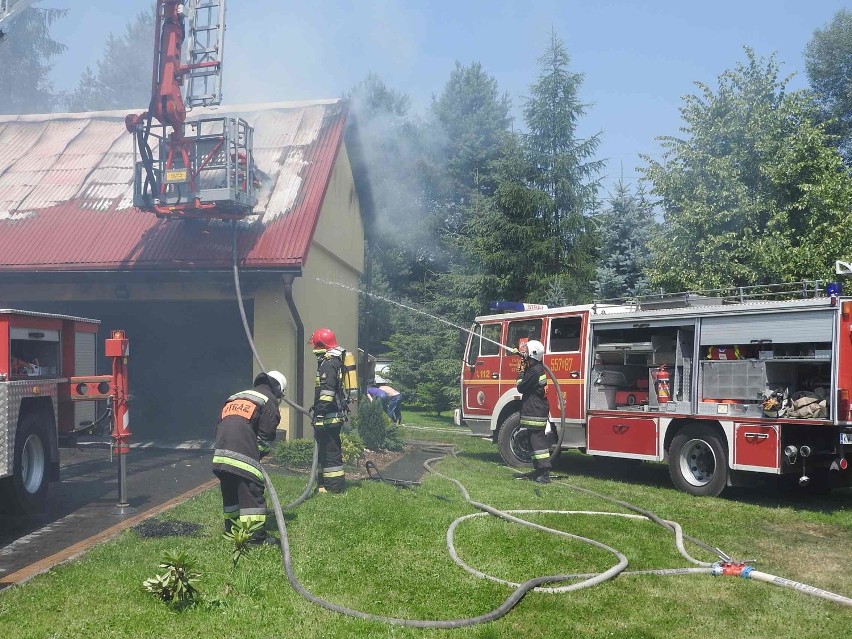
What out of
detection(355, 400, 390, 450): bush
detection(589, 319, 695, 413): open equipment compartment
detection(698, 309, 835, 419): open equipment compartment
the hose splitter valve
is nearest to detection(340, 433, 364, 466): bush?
detection(355, 400, 390, 450): bush

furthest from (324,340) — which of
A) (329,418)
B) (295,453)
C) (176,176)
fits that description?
(176,176)

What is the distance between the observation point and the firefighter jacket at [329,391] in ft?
31.2

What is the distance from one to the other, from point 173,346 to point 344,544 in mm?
11254

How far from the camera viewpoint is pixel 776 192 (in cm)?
1708

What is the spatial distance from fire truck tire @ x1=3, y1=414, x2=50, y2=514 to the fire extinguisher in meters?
7.27

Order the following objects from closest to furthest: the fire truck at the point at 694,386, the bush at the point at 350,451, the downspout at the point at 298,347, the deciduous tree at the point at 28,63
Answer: the fire truck at the point at 694,386 → the bush at the point at 350,451 → the downspout at the point at 298,347 → the deciduous tree at the point at 28,63

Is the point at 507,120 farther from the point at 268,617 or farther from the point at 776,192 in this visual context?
the point at 268,617

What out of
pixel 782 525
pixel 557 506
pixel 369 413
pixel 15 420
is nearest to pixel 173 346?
pixel 369 413

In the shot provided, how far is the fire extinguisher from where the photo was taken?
10.8 m

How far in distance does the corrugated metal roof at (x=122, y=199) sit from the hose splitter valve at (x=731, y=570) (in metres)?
8.66

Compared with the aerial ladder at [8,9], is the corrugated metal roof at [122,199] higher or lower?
lower

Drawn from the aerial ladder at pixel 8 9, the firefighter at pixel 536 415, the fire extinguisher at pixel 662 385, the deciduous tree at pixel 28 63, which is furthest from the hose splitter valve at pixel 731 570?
the deciduous tree at pixel 28 63

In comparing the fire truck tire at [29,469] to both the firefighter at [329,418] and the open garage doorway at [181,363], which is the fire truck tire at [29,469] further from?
the open garage doorway at [181,363]

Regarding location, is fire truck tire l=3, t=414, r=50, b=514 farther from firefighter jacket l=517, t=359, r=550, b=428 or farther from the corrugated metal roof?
firefighter jacket l=517, t=359, r=550, b=428
